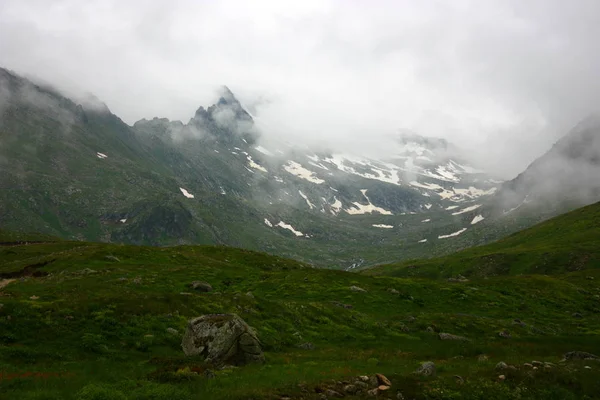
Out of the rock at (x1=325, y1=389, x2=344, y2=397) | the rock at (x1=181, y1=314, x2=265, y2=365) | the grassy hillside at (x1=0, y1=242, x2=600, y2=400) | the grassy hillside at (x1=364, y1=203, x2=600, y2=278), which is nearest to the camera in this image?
the rock at (x1=325, y1=389, x2=344, y2=397)

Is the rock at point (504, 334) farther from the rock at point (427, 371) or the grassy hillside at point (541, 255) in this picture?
the grassy hillside at point (541, 255)

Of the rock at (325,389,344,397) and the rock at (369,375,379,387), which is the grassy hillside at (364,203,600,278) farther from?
the rock at (325,389,344,397)

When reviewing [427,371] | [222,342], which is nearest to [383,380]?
[427,371]

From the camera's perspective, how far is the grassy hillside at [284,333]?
768 inches

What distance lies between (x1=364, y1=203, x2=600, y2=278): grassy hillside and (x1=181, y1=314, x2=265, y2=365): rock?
125 m

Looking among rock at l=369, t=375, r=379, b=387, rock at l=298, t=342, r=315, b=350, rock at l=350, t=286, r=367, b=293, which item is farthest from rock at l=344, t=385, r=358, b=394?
rock at l=350, t=286, r=367, b=293

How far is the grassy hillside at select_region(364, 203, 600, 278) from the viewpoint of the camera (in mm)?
125538

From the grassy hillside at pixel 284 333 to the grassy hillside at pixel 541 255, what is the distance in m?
65.6

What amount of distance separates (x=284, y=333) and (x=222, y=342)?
10834 millimetres

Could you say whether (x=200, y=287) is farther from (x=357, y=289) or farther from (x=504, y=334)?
(x=504, y=334)

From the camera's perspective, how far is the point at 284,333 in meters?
35.0

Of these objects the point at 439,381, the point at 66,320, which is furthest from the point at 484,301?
the point at 66,320

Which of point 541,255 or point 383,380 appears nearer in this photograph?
point 383,380

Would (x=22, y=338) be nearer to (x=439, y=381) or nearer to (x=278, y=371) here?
(x=278, y=371)
